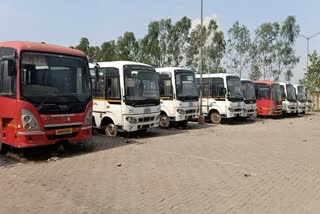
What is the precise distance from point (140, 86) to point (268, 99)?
13.4m

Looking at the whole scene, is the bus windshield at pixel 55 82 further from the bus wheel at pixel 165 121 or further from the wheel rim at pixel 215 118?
the wheel rim at pixel 215 118

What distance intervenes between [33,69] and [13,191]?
3761mm

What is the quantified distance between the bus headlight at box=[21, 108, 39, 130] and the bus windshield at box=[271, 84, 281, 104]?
1870cm

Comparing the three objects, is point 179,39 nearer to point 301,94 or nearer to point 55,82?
point 301,94

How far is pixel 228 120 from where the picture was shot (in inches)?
917

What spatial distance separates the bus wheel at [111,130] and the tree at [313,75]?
104 feet

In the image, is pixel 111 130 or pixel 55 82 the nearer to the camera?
pixel 55 82

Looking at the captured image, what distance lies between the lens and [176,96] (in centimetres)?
1792

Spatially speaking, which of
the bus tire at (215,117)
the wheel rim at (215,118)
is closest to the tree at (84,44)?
the bus tire at (215,117)

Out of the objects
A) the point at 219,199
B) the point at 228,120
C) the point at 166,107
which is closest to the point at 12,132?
the point at 219,199

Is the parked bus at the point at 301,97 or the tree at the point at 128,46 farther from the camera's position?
the tree at the point at 128,46

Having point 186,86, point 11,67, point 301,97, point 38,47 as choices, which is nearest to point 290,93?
point 301,97

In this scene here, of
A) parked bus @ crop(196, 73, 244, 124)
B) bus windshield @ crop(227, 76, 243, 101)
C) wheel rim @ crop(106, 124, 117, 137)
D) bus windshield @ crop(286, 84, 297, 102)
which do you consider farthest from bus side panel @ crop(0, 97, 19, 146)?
bus windshield @ crop(286, 84, 297, 102)

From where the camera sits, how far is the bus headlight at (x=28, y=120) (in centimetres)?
1005
